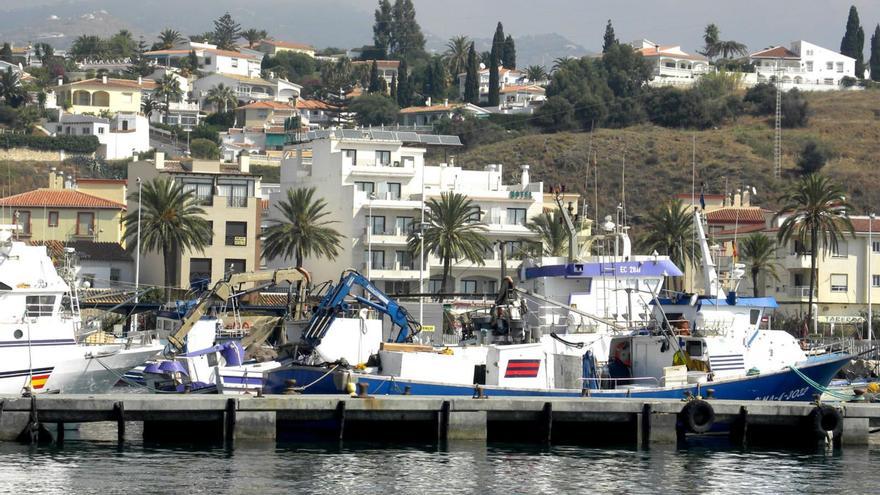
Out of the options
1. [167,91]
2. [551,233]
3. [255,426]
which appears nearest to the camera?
[255,426]

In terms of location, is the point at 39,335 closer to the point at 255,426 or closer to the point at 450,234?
the point at 255,426

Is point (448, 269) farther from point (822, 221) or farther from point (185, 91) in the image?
point (185, 91)

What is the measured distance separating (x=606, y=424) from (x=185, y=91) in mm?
151502

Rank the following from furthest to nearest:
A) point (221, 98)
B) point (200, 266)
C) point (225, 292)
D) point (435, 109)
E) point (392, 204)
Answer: point (221, 98) → point (435, 109) → point (392, 204) → point (200, 266) → point (225, 292)

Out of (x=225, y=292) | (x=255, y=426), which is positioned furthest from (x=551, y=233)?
(x=255, y=426)

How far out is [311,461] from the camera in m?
38.3

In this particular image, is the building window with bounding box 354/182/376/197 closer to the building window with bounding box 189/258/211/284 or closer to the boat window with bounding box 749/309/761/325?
the building window with bounding box 189/258/211/284

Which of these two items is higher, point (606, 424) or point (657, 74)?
point (657, 74)

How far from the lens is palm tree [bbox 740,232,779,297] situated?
88.2 m

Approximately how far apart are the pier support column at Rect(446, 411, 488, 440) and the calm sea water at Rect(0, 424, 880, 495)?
326 mm

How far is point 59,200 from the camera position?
96938 mm

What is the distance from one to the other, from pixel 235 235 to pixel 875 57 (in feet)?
379

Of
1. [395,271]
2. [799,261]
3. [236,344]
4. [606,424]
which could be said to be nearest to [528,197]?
[395,271]

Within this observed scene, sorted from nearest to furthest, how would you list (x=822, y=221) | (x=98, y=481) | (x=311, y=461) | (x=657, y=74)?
(x=98, y=481)
(x=311, y=461)
(x=822, y=221)
(x=657, y=74)
